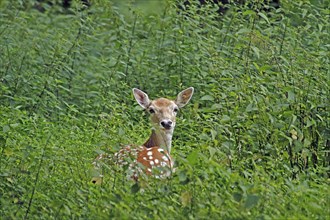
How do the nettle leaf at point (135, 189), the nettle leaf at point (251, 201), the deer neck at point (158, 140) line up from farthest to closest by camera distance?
the deer neck at point (158, 140) → the nettle leaf at point (135, 189) → the nettle leaf at point (251, 201)

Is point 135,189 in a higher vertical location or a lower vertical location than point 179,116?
higher

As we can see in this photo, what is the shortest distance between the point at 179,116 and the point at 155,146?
59.1 inches

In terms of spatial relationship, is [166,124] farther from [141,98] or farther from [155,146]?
[141,98]

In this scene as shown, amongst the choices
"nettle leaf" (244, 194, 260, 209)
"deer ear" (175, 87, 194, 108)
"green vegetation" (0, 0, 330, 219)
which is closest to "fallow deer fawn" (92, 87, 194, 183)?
"deer ear" (175, 87, 194, 108)

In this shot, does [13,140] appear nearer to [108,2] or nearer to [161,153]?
[161,153]

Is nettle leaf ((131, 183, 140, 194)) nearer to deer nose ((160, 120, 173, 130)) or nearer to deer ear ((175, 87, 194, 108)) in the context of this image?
deer nose ((160, 120, 173, 130))

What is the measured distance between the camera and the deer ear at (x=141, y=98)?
36.1 ft

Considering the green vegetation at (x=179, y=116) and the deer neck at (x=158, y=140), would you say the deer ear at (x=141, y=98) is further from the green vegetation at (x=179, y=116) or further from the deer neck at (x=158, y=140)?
the deer neck at (x=158, y=140)

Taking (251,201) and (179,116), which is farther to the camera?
(179,116)

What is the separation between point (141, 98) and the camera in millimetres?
11070

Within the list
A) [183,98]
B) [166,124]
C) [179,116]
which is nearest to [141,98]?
[183,98]

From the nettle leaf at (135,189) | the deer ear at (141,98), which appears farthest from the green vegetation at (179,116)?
the deer ear at (141,98)

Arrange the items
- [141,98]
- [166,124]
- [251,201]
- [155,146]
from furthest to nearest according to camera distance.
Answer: [141,98] < [166,124] < [155,146] < [251,201]

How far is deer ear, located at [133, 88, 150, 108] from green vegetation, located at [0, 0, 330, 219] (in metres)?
0.22
